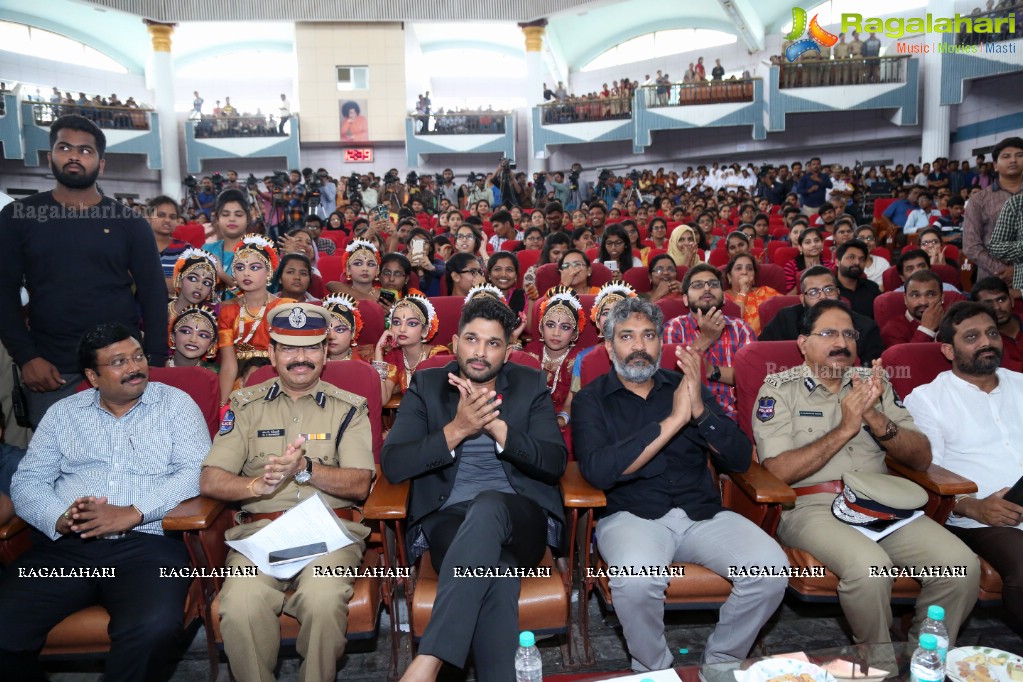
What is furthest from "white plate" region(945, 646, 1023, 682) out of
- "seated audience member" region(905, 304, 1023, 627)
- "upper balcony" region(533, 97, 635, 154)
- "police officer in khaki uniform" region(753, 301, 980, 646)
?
"upper balcony" region(533, 97, 635, 154)

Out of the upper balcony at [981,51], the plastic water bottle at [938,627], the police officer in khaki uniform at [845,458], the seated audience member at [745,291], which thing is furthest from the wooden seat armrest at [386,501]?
the upper balcony at [981,51]

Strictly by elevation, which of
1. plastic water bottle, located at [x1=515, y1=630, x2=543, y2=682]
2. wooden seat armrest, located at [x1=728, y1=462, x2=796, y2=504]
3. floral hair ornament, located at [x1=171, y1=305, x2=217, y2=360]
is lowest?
plastic water bottle, located at [x1=515, y1=630, x2=543, y2=682]

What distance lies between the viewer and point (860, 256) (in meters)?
4.41

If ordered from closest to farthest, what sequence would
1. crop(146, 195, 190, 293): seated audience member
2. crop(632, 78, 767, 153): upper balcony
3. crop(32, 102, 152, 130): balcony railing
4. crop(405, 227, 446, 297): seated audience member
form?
crop(146, 195, 190, 293): seated audience member, crop(405, 227, 446, 297): seated audience member, crop(32, 102, 152, 130): balcony railing, crop(632, 78, 767, 153): upper balcony

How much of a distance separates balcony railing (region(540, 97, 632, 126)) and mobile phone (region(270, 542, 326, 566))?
1551 centimetres

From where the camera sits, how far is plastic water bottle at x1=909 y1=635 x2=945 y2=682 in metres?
1.53

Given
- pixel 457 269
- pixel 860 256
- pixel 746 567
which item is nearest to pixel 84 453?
pixel 746 567

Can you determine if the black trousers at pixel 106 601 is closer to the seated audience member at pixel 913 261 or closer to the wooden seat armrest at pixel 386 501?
the wooden seat armrest at pixel 386 501

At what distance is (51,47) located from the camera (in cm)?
1634

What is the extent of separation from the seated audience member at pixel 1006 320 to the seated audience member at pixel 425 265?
313cm

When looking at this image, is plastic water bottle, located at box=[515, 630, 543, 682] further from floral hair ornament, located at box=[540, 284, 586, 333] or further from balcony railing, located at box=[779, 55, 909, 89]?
balcony railing, located at box=[779, 55, 909, 89]

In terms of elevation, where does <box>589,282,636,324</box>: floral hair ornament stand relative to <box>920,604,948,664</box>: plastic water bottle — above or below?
above

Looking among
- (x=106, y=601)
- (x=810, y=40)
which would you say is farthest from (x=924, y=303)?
(x=810, y=40)

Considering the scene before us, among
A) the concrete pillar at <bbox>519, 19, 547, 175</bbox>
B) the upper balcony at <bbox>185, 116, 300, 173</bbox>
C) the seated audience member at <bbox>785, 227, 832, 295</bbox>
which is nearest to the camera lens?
the seated audience member at <bbox>785, 227, 832, 295</bbox>
